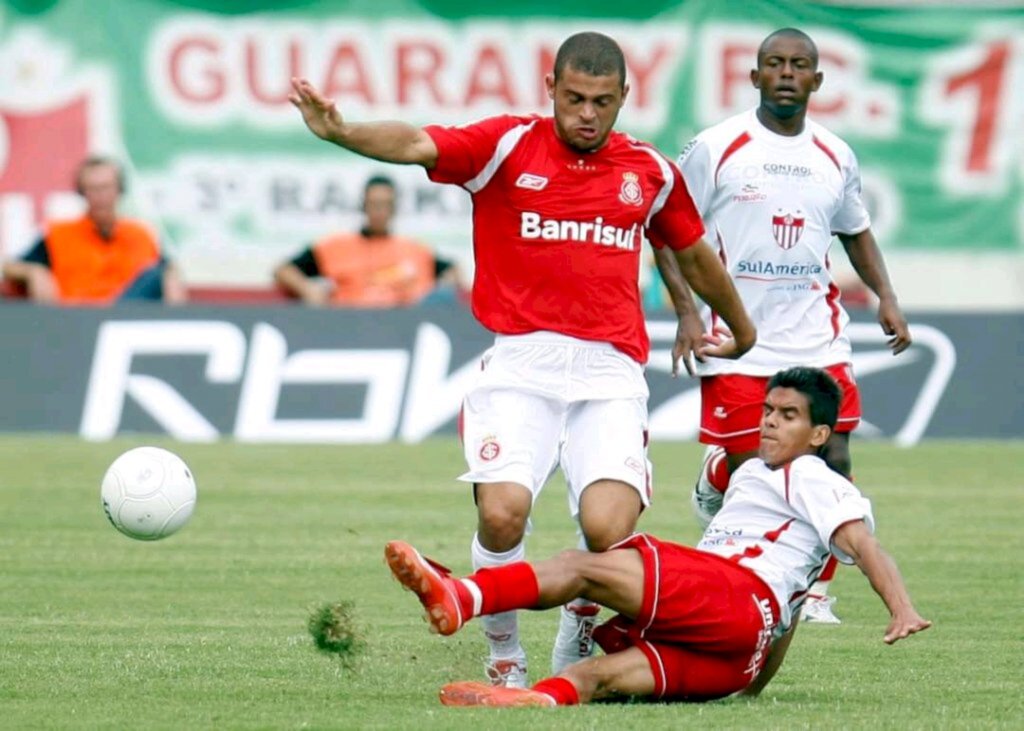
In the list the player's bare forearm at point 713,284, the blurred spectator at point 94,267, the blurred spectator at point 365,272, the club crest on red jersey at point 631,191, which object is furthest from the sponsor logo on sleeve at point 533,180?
the blurred spectator at point 365,272

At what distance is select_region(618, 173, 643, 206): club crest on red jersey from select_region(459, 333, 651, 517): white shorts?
1.72 ft

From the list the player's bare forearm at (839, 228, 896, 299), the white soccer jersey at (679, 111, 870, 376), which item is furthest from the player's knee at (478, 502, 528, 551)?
the player's bare forearm at (839, 228, 896, 299)

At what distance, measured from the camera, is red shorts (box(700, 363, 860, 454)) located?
33.4 ft

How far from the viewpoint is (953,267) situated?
77.1 feet

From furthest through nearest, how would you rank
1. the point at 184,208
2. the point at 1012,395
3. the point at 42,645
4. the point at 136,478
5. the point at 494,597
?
the point at 184,208
the point at 1012,395
the point at 136,478
the point at 42,645
the point at 494,597

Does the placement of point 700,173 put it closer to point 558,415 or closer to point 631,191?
point 631,191

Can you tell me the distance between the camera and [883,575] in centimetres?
709

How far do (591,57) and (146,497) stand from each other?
9.27 ft

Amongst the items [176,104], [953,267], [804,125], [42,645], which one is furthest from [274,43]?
[42,645]

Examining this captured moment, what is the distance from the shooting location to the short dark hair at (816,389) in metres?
7.75

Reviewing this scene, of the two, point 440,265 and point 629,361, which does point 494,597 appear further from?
point 440,265

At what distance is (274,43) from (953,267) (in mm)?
7379

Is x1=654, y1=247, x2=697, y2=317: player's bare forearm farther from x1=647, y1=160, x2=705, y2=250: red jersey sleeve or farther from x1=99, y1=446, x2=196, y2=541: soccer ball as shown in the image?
x1=99, y1=446, x2=196, y2=541: soccer ball

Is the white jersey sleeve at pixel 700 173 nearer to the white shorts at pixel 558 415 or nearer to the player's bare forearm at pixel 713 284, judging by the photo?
the player's bare forearm at pixel 713 284
